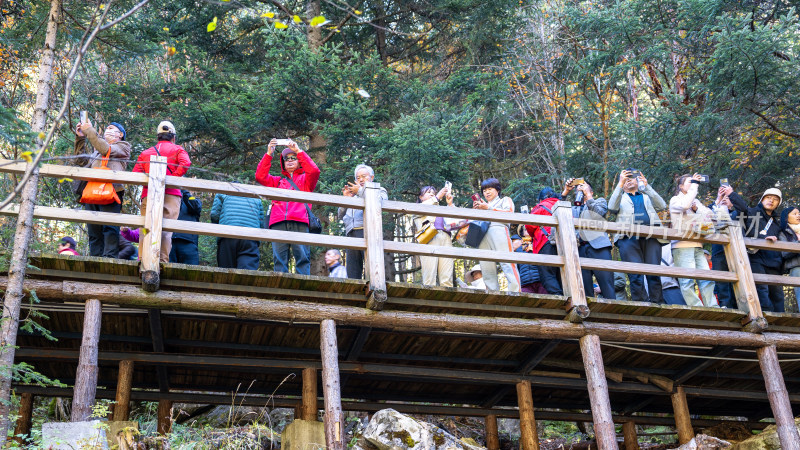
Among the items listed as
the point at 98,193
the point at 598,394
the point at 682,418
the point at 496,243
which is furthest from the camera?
the point at 682,418

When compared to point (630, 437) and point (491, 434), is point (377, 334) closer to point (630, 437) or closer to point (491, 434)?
point (491, 434)

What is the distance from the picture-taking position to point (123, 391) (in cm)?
824

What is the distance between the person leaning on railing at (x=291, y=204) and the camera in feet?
27.7

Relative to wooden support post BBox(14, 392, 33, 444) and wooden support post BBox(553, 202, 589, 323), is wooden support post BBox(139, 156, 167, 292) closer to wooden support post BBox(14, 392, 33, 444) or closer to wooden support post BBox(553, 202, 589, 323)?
wooden support post BBox(14, 392, 33, 444)

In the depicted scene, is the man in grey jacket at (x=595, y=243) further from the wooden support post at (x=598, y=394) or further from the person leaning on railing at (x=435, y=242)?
the person leaning on railing at (x=435, y=242)

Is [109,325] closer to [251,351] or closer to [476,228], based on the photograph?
[251,351]

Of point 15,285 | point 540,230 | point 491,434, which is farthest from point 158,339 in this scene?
point 491,434

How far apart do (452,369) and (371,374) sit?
109 centimetres

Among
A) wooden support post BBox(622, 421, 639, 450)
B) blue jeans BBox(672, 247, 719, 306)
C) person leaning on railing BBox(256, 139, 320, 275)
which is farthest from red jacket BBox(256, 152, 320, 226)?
wooden support post BBox(622, 421, 639, 450)

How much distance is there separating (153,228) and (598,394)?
5.10m

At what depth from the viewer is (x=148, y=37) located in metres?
15.2

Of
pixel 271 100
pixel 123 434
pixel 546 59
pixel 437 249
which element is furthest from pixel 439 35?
pixel 123 434

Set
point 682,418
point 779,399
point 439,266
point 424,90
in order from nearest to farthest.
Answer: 1. point 779,399
2. point 439,266
3. point 682,418
4. point 424,90

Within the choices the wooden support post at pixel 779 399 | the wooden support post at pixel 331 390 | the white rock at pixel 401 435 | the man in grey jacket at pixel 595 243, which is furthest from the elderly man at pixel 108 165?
the wooden support post at pixel 779 399
